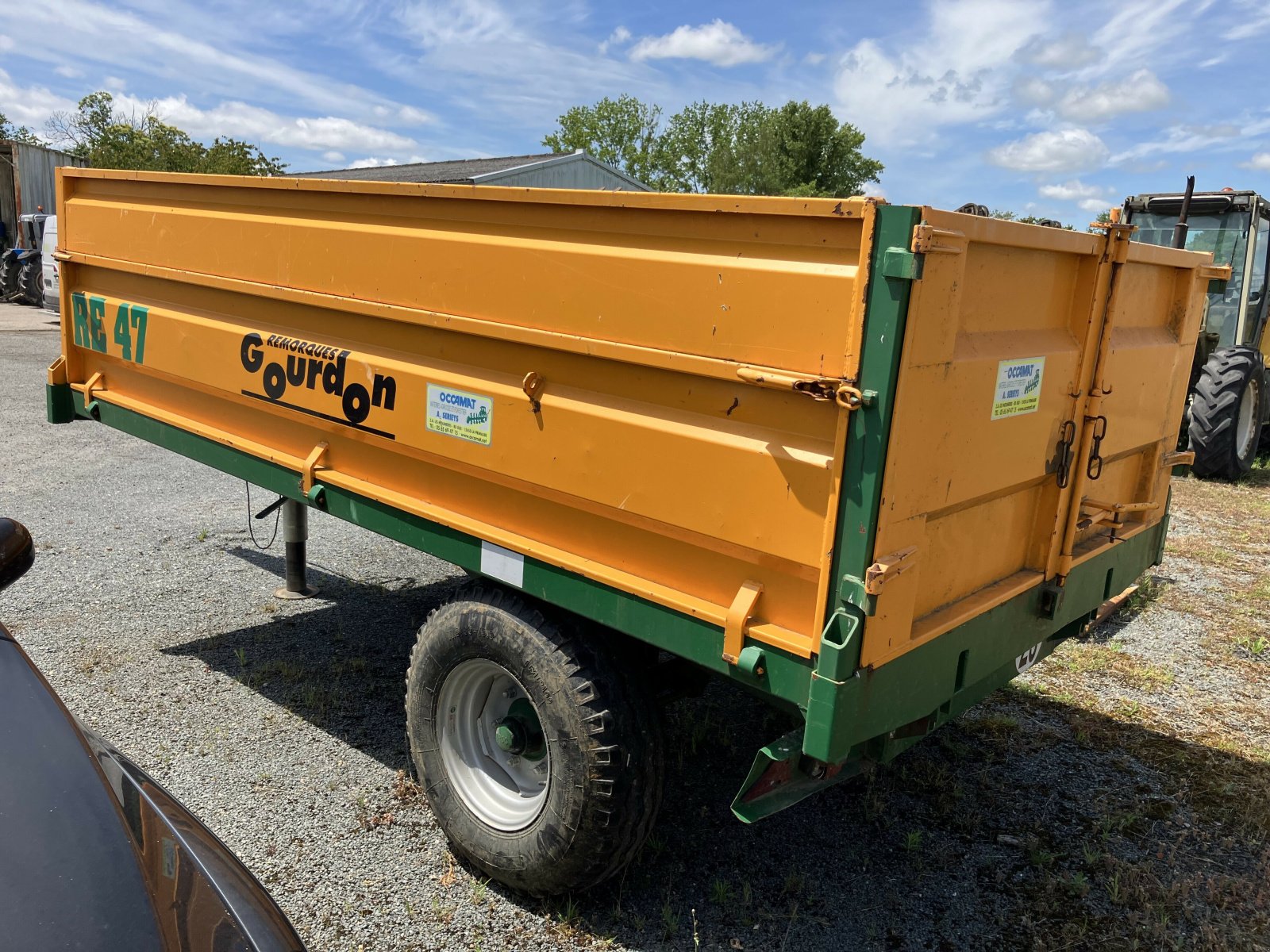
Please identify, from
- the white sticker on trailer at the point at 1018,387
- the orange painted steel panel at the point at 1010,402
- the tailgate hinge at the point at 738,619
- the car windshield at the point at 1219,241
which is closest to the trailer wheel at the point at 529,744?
the tailgate hinge at the point at 738,619

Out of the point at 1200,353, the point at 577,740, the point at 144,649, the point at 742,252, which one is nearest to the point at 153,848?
the point at 577,740

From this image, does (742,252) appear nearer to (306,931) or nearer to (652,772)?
(652,772)

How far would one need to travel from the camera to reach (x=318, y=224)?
3400mm

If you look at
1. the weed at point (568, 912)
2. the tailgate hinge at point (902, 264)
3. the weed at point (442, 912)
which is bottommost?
the weed at point (442, 912)

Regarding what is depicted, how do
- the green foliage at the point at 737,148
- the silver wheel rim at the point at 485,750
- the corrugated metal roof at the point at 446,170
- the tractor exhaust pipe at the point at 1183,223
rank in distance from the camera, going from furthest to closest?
the green foliage at the point at 737,148
the corrugated metal roof at the point at 446,170
the tractor exhaust pipe at the point at 1183,223
the silver wheel rim at the point at 485,750

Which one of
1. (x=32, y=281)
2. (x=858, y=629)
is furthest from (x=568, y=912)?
(x=32, y=281)

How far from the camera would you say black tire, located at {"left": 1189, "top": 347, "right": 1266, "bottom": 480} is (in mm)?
8758

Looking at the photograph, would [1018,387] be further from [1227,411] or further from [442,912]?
[1227,411]

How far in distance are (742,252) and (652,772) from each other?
4.99 feet

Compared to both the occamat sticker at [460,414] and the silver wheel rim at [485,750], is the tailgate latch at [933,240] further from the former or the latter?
the silver wheel rim at [485,750]

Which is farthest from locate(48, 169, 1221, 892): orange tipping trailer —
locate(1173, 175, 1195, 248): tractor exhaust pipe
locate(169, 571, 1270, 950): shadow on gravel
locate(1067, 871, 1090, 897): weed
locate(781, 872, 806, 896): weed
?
locate(1173, 175, 1195, 248): tractor exhaust pipe

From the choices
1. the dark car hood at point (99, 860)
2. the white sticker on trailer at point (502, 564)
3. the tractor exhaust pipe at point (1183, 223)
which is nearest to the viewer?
the dark car hood at point (99, 860)

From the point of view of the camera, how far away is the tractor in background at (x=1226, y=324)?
29.0ft

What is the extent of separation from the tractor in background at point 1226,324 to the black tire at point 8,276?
23.6 m
